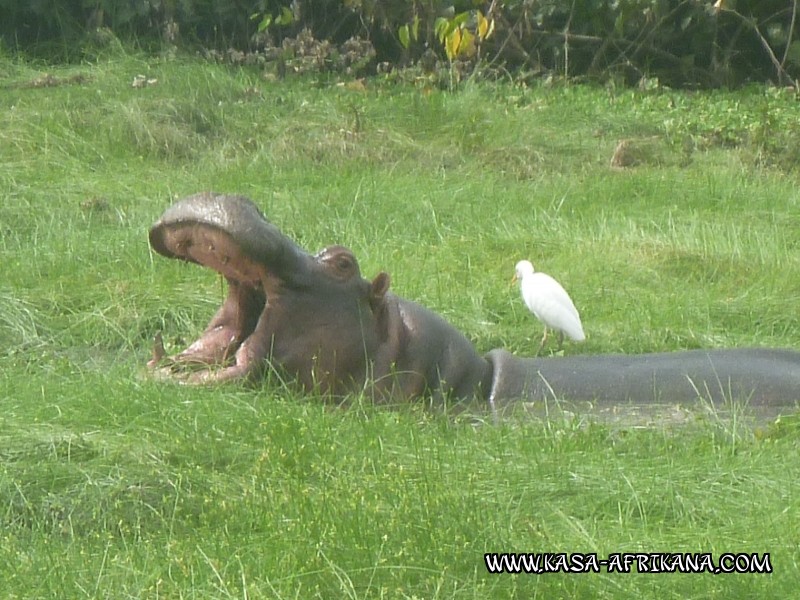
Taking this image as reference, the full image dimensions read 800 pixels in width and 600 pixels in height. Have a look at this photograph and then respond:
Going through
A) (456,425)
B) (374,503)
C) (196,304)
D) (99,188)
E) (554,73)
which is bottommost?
(554,73)

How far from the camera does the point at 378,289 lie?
4262mm

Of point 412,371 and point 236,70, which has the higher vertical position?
point 412,371

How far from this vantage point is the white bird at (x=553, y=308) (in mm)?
5395

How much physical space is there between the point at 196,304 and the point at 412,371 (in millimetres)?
1574

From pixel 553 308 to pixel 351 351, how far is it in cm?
140

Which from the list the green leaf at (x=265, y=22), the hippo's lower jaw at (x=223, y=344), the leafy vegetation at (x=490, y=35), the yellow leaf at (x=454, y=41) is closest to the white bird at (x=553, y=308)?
the hippo's lower jaw at (x=223, y=344)

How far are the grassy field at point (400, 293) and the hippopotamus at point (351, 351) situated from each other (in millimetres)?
125

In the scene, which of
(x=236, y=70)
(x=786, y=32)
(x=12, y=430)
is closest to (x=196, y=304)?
(x=12, y=430)

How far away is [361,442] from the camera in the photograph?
12.4ft

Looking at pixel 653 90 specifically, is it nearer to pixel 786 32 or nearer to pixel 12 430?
pixel 786 32

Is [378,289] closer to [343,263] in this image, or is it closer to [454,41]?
[343,263]

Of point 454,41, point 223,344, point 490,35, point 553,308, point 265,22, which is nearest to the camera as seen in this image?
point 223,344

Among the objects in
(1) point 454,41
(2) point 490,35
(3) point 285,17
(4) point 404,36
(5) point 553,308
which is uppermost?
(5) point 553,308

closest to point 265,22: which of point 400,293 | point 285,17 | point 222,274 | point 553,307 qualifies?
point 285,17
